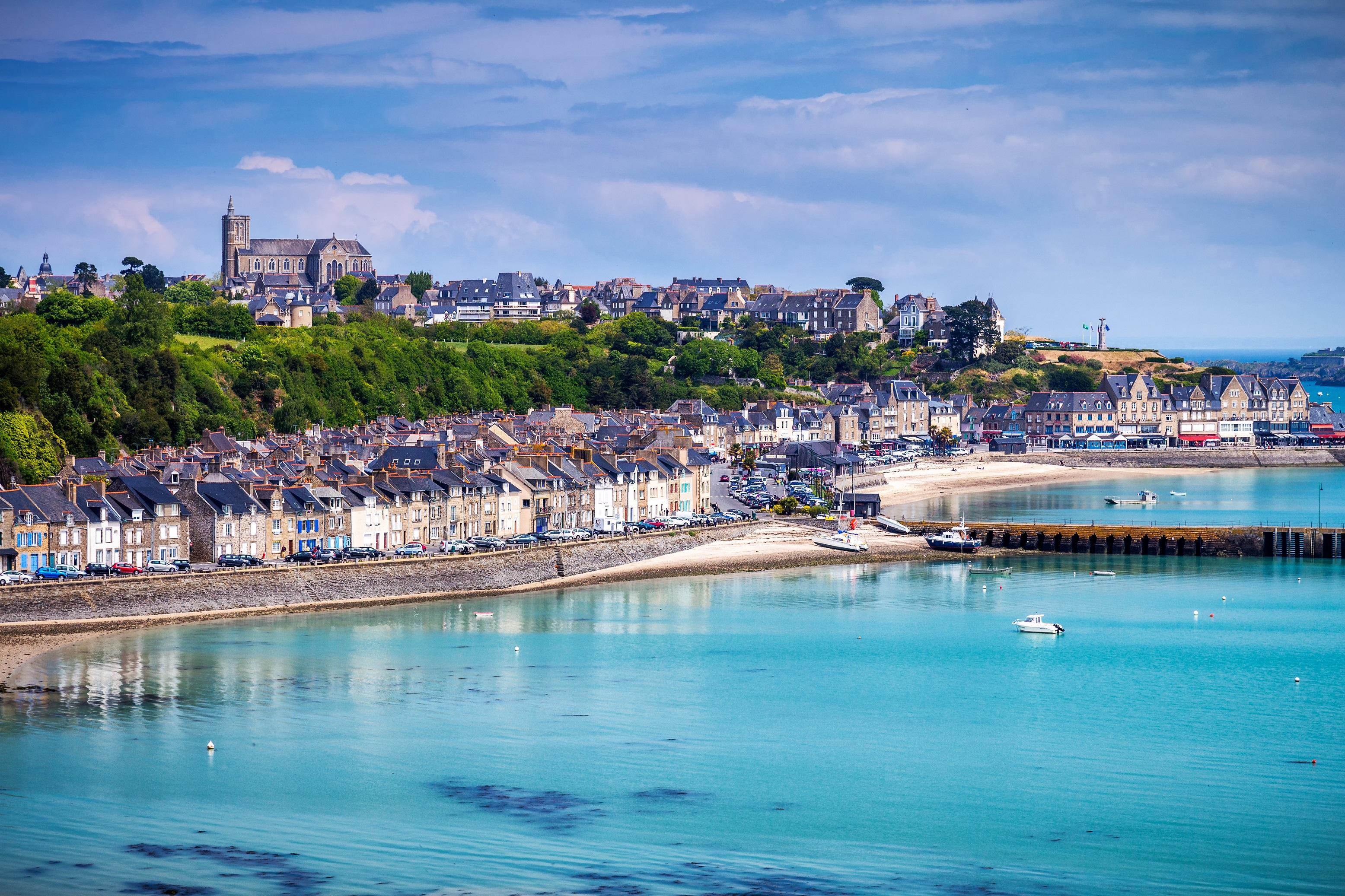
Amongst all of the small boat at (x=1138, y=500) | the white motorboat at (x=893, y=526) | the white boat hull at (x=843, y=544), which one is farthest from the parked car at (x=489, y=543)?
the small boat at (x=1138, y=500)

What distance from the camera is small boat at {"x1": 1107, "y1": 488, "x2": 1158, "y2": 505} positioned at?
7606cm

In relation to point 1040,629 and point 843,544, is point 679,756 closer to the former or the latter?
point 1040,629

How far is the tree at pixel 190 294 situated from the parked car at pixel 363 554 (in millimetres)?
74147

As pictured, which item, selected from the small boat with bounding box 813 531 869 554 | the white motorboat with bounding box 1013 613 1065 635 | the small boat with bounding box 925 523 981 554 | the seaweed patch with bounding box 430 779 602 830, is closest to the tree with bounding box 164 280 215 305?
the small boat with bounding box 813 531 869 554

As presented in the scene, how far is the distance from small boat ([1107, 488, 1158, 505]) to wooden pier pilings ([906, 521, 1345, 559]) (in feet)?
55.2

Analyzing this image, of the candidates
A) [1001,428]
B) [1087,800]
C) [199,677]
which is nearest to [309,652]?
[199,677]

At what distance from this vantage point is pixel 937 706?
33500 mm

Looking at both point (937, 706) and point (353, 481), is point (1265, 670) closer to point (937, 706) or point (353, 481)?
point (937, 706)

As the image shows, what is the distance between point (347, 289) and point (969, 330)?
166ft

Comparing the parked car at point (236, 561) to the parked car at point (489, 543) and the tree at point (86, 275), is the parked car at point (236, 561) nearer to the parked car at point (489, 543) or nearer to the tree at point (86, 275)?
the parked car at point (489, 543)

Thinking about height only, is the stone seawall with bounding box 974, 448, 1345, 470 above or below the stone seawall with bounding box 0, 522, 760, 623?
above

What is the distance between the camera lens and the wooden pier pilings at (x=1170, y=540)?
188 feet

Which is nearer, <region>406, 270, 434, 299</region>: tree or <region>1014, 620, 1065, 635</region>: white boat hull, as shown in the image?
<region>1014, 620, 1065, 635</region>: white boat hull

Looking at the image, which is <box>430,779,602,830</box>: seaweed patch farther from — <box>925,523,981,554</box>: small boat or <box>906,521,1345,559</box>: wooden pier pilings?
<box>906,521,1345,559</box>: wooden pier pilings
